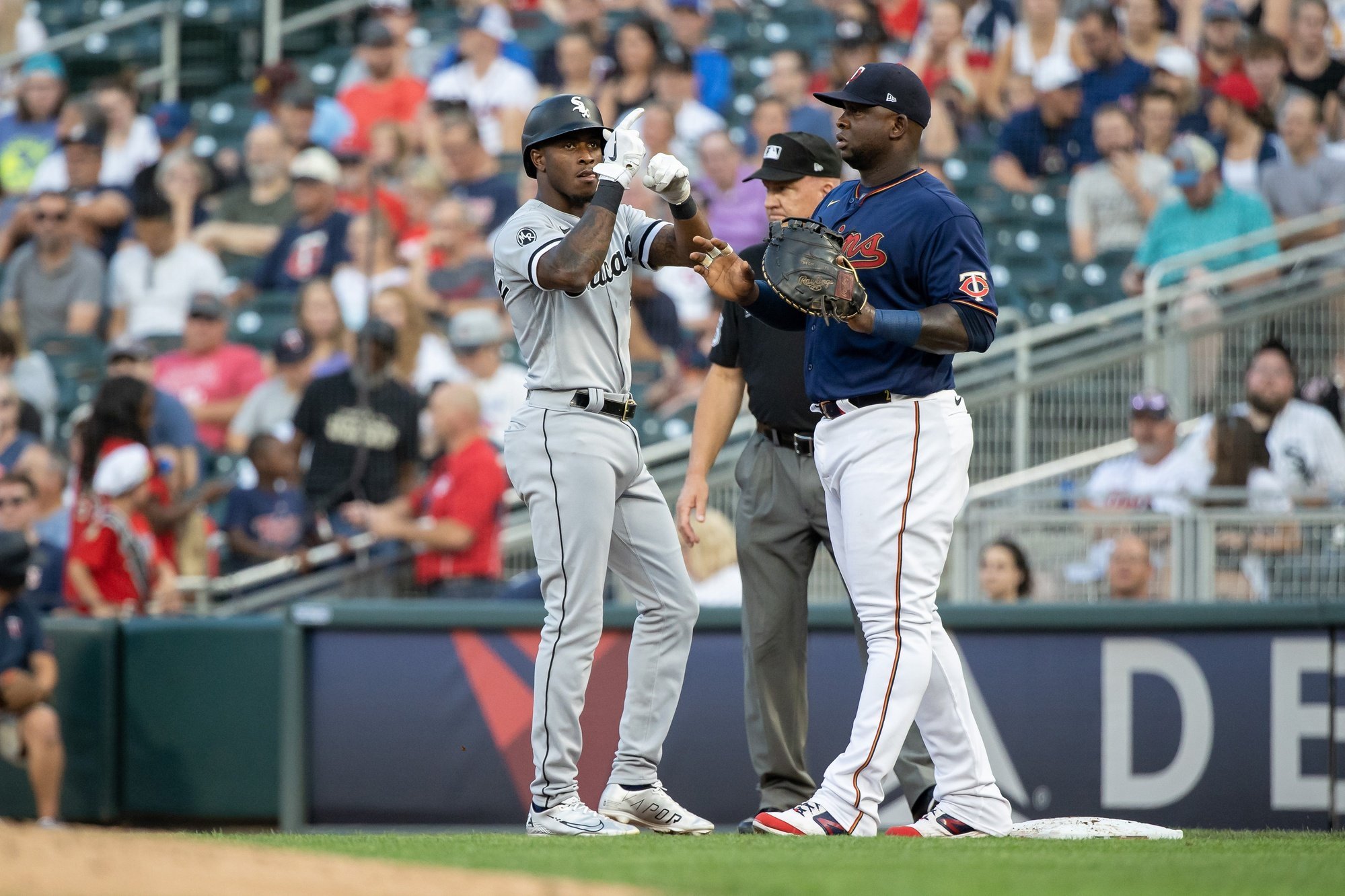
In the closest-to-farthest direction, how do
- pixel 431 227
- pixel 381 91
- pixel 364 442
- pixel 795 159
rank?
pixel 795 159 < pixel 364 442 < pixel 431 227 < pixel 381 91

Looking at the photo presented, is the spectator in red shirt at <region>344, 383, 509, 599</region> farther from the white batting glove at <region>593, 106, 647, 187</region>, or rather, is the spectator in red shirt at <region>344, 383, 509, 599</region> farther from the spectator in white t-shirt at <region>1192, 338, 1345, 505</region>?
the white batting glove at <region>593, 106, 647, 187</region>

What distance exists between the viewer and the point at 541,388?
466 centimetres

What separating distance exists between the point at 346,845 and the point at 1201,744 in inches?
137

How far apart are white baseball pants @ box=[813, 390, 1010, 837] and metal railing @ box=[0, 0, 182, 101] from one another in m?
9.91

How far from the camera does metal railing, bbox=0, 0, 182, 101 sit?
42.4 ft

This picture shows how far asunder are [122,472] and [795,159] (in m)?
4.11

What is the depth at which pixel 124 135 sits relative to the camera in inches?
475

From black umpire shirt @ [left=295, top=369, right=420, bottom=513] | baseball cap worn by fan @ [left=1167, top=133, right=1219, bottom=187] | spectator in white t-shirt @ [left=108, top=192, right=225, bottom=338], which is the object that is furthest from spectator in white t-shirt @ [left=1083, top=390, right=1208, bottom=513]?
spectator in white t-shirt @ [left=108, top=192, right=225, bottom=338]

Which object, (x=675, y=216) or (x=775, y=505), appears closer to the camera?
(x=675, y=216)

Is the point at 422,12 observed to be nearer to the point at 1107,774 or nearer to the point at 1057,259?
the point at 1057,259

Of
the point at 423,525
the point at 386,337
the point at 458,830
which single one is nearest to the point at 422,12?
the point at 386,337

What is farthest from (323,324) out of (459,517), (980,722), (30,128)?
(980,722)

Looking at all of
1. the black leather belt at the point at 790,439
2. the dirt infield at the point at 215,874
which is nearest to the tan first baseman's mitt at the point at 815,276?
the black leather belt at the point at 790,439

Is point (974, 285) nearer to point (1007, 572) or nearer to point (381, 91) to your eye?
point (1007, 572)
